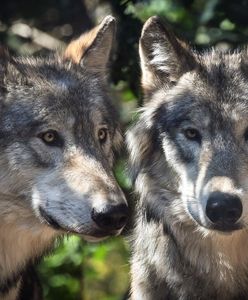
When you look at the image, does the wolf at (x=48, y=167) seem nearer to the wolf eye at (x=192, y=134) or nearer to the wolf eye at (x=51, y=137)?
the wolf eye at (x=51, y=137)

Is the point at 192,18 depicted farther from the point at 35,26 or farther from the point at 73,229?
the point at 73,229

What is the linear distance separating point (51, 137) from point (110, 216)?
2.20 feet

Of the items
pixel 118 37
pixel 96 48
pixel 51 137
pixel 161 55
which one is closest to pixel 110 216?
pixel 51 137

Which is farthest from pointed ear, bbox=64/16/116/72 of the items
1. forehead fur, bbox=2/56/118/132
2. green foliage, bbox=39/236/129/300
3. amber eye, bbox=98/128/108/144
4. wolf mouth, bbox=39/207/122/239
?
green foliage, bbox=39/236/129/300

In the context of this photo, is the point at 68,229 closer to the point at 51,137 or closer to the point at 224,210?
the point at 51,137

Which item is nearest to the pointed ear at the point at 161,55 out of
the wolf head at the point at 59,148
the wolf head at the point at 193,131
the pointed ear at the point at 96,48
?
the wolf head at the point at 193,131

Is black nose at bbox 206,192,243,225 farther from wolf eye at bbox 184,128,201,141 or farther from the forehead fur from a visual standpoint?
the forehead fur

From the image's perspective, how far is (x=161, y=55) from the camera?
632 centimetres

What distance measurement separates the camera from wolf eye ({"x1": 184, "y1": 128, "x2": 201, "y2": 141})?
19.9 ft

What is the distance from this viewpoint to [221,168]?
19.0 feet

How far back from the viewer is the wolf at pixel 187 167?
589 centimetres

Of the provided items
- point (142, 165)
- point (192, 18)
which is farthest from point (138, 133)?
point (192, 18)

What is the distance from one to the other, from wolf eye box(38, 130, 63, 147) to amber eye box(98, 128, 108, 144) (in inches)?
12.9

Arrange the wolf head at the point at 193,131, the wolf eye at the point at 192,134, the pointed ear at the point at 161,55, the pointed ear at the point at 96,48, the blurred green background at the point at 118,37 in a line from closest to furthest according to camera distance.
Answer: the wolf head at the point at 193,131
the wolf eye at the point at 192,134
the pointed ear at the point at 161,55
the pointed ear at the point at 96,48
the blurred green background at the point at 118,37
